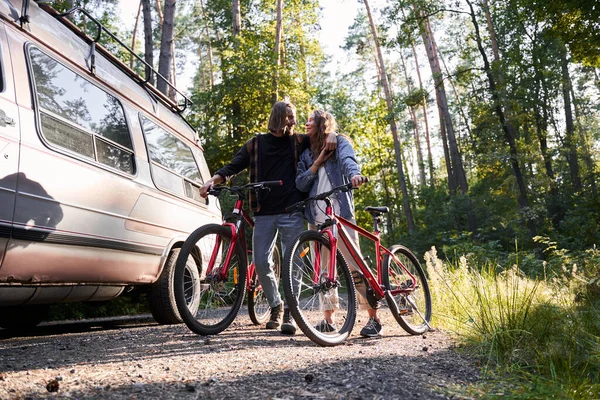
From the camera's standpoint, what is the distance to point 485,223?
22.5 meters

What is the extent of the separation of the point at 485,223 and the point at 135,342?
65.9 ft

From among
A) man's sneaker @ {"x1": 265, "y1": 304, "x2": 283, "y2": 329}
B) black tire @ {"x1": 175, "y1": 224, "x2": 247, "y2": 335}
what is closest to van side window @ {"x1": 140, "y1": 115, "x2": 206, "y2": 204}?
black tire @ {"x1": 175, "y1": 224, "x2": 247, "y2": 335}

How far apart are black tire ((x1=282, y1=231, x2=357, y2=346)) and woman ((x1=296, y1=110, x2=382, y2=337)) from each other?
39 cm

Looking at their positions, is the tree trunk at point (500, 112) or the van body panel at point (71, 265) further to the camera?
the tree trunk at point (500, 112)

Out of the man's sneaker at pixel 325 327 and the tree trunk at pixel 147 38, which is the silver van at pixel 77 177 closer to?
the man's sneaker at pixel 325 327

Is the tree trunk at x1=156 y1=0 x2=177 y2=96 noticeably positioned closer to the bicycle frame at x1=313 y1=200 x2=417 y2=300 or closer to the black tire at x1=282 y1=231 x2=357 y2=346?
the bicycle frame at x1=313 y1=200 x2=417 y2=300

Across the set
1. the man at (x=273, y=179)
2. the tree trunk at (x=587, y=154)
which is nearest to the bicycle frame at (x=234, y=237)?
the man at (x=273, y=179)

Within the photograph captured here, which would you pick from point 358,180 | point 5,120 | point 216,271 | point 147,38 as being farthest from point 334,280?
point 147,38

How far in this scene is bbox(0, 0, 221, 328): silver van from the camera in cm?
352

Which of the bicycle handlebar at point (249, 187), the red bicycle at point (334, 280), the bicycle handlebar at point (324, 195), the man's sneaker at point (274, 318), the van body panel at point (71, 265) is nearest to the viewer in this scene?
the van body panel at point (71, 265)

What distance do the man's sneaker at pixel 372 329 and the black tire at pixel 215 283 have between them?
1.14 m

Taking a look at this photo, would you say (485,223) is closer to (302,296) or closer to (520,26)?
(520,26)

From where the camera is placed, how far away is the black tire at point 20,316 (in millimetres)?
5383

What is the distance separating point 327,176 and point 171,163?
1.99m
